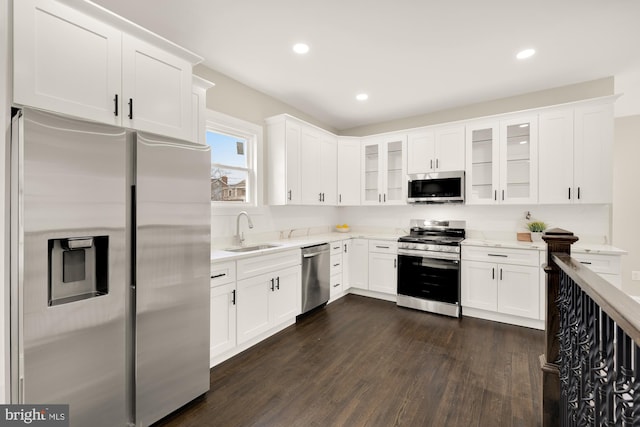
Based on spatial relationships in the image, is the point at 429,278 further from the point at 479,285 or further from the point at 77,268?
the point at 77,268

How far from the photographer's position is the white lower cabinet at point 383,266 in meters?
4.28

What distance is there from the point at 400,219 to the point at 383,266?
0.98 meters

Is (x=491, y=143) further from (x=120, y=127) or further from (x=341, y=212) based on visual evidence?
(x=120, y=127)

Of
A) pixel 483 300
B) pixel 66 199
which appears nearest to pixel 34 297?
pixel 66 199

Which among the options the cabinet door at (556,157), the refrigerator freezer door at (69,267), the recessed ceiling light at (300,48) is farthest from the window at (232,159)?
the cabinet door at (556,157)

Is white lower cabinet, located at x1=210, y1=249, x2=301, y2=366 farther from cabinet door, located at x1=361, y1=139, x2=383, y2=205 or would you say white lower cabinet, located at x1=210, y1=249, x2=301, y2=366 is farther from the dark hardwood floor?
cabinet door, located at x1=361, y1=139, x2=383, y2=205

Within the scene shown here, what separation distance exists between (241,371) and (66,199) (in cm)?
187

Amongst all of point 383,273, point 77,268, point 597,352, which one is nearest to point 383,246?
point 383,273

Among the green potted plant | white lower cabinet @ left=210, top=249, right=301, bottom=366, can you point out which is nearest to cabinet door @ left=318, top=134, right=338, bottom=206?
white lower cabinet @ left=210, top=249, right=301, bottom=366

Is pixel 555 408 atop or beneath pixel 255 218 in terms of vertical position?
beneath

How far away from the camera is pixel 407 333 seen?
10.8ft

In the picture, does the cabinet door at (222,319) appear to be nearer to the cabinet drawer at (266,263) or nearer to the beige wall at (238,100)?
the cabinet drawer at (266,263)

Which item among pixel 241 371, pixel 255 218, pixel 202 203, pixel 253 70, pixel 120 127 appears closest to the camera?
pixel 120 127

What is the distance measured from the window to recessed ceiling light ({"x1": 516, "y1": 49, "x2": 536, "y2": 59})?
2989 mm
